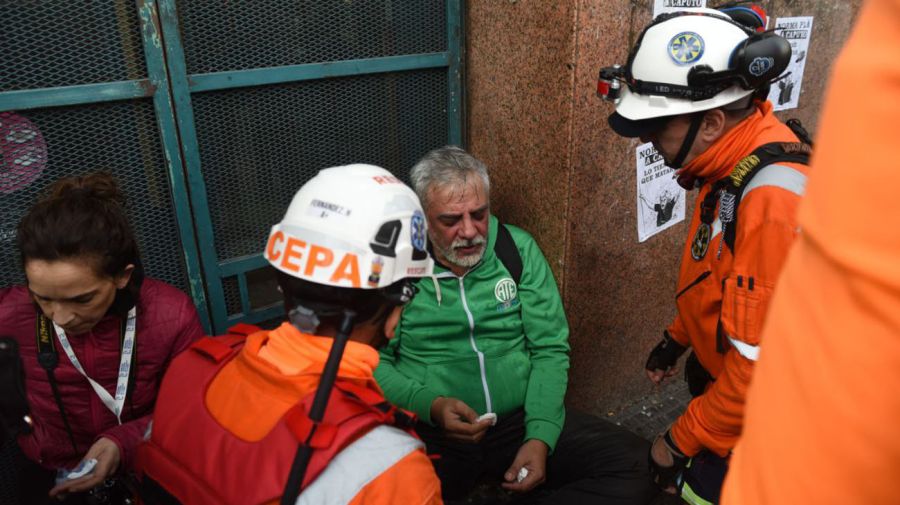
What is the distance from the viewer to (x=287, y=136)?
9.45ft

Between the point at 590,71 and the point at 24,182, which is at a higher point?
the point at 590,71

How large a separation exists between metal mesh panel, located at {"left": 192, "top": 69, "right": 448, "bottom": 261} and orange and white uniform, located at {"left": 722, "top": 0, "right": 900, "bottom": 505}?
260 cm

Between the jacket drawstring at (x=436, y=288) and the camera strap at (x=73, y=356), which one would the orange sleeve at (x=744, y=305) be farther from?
the camera strap at (x=73, y=356)

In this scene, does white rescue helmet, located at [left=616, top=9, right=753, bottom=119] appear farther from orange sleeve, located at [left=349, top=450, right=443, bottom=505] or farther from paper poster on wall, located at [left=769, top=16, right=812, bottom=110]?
paper poster on wall, located at [left=769, top=16, right=812, bottom=110]

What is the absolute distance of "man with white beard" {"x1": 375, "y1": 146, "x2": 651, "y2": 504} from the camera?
2775 mm

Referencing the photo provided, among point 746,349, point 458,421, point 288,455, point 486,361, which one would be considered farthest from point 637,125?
point 288,455

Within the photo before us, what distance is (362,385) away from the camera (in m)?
1.58

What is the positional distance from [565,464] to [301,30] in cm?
238

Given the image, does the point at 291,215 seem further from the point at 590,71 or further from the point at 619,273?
the point at 619,273

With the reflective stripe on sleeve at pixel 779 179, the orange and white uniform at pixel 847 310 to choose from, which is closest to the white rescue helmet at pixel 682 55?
the reflective stripe on sleeve at pixel 779 179

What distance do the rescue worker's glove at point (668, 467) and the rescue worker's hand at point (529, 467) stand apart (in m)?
0.46

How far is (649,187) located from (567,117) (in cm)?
84

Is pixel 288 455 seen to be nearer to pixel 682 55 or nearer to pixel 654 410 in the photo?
pixel 682 55

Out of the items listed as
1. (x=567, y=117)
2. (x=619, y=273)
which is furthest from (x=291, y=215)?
(x=619, y=273)
